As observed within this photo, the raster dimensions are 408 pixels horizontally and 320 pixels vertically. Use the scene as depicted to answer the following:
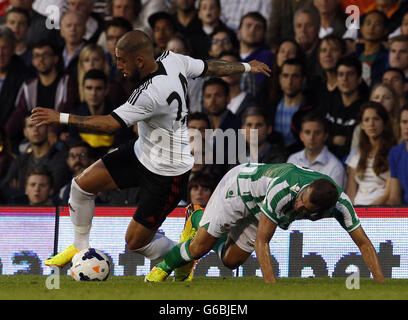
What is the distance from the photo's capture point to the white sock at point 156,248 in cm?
1001

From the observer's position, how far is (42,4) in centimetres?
1603

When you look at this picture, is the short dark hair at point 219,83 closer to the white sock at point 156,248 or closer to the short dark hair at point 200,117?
the short dark hair at point 200,117

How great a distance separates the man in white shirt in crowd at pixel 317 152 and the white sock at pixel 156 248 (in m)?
3.14

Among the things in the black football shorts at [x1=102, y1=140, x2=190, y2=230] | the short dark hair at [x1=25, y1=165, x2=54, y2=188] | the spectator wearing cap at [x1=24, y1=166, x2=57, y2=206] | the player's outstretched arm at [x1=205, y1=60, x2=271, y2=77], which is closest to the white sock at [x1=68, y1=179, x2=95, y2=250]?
the black football shorts at [x1=102, y1=140, x2=190, y2=230]

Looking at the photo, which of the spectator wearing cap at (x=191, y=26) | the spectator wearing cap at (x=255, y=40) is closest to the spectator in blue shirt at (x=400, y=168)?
the spectator wearing cap at (x=255, y=40)

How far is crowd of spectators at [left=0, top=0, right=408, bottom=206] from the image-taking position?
41.6 feet

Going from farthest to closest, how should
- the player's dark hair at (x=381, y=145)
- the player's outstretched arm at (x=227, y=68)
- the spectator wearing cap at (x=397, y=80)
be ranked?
the spectator wearing cap at (x=397, y=80)
the player's dark hair at (x=381, y=145)
the player's outstretched arm at (x=227, y=68)

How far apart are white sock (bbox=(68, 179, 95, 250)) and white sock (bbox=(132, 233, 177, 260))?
617 millimetres

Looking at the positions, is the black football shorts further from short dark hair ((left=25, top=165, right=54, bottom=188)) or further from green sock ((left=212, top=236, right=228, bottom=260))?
short dark hair ((left=25, top=165, right=54, bottom=188))

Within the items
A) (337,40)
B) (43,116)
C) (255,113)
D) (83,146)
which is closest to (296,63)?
(337,40)

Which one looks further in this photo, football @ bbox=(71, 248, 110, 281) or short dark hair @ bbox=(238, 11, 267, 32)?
short dark hair @ bbox=(238, 11, 267, 32)

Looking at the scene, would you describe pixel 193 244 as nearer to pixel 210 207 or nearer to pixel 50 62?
pixel 210 207

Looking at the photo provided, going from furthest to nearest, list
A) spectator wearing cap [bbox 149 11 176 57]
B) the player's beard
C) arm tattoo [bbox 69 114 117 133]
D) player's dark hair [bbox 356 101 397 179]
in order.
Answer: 1. spectator wearing cap [bbox 149 11 176 57]
2. player's dark hair [bbox 356 101 397 179]
3. the player's beard
4. arm tattoo [bbox 69 114 117 133]

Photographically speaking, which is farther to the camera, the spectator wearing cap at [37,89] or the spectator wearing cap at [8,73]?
the spectator wearing cap at [8,73]
